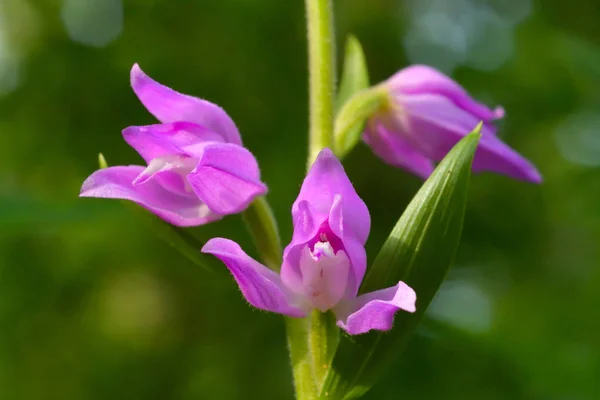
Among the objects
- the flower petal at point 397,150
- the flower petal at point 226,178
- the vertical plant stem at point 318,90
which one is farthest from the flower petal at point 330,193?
the flower petal at point 397,150

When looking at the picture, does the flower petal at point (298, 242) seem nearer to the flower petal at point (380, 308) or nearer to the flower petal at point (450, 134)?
the flower petal at point (380, 308)

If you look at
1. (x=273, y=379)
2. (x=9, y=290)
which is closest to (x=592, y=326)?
(x=273, y=379)

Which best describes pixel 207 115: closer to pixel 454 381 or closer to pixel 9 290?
pixel 454 381

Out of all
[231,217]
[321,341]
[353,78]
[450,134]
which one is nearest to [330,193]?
[321,341]

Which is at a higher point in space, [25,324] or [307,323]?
[307,323]

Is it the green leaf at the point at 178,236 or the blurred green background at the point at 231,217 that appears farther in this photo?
the blurred green background at the point at 231,217

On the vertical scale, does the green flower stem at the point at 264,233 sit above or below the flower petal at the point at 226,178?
below

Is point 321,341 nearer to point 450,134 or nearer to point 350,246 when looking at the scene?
point 350,246
